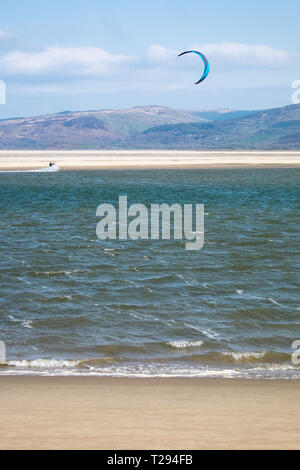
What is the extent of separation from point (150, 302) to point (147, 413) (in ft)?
23.0

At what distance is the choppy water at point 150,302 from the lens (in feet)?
34.9

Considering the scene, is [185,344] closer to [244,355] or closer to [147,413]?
[244,355]

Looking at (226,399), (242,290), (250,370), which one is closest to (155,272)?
(242,290)

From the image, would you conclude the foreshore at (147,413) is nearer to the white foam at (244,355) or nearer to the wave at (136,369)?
the wave at (136,369)

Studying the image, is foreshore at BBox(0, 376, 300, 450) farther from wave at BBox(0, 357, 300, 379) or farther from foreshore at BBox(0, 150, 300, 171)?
foreshore at BBox(0, 150, 300, 171)

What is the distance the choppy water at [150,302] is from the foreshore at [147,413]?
2.59 feet

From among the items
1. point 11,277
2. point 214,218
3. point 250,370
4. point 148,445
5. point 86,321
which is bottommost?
point 148,445

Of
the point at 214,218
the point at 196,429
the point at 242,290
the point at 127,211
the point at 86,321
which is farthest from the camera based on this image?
the point at 127,211

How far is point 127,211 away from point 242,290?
20185mm

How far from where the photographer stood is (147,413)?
289 inches

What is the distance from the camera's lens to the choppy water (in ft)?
34.9

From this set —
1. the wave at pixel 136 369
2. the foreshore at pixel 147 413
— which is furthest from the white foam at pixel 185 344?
the foreshore at pixel 147 413

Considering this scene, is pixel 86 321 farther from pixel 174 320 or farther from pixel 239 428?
pixel 239 428

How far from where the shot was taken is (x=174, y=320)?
12906 millimetres
